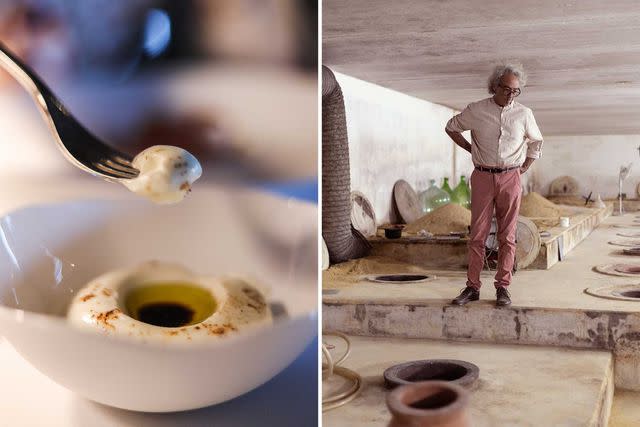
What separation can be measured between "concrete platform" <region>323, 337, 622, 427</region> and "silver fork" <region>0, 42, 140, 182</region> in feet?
5.51

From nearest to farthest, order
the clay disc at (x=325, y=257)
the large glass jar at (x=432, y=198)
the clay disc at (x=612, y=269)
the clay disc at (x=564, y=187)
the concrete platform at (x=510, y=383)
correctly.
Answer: the concrete platform at (x=510, y=383) < the clay disc at (x=612, y=269) < the clay disc at (x=325, y=257) < the large glass jar at (x=432, y=198) < the clay disc at (x=564, y=187)

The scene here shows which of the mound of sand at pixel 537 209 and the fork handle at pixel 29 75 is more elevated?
the mound of sand at pixel 537 209

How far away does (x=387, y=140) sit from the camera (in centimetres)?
845

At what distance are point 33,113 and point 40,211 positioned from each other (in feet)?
0.79

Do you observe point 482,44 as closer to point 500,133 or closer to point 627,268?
point 500,133

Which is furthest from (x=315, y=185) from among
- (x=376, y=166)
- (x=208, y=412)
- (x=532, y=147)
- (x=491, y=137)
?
(x=376, y=166)

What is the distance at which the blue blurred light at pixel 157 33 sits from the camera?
176 centimetres

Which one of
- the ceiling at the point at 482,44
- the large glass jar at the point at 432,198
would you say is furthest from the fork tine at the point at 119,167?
the large glass jar at the point at 432,198

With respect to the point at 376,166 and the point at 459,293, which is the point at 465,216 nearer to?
the point at 376,166

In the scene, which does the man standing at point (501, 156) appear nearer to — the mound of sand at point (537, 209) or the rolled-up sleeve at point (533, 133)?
the rolled-up sleeve at point (533, 133)

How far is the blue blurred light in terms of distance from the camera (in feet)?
5.79

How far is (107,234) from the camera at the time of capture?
5.90 feet

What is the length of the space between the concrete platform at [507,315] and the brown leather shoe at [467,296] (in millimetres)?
49

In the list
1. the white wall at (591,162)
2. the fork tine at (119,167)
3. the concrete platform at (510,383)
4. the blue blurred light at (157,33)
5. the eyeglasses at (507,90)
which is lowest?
the concrete platform at (510,383)
